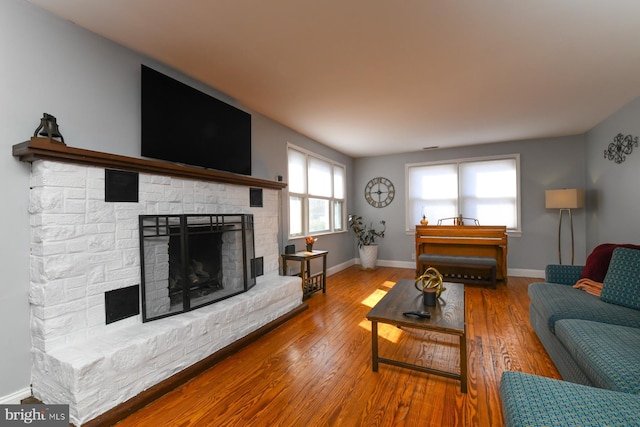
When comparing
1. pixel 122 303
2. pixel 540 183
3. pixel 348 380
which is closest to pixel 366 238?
pixel 540 183

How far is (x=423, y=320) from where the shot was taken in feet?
6.63

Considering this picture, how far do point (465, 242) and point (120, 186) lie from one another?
15.9 feet

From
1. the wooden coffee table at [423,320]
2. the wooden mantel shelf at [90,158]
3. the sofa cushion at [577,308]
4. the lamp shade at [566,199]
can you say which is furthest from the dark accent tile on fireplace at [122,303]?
the lamp shade at [566,199]

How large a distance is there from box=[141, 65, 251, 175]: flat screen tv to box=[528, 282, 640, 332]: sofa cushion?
122 inches

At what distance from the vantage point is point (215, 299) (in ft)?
8.58

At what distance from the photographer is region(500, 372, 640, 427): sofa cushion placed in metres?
1.04

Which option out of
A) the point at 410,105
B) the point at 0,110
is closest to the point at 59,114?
the point at 0,110

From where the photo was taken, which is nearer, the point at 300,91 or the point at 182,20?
the point at 182,20

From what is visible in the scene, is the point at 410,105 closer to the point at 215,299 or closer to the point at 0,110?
the point at 215,299

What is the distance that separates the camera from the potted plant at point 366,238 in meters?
5.98

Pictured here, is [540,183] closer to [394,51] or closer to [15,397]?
[394,51]

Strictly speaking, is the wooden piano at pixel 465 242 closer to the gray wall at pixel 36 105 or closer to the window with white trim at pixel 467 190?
the window with white trim at pixel 467 190

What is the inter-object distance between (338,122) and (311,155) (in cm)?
102

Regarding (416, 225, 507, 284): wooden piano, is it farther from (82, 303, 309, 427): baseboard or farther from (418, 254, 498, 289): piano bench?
(82, 303, 309, 427): baseboard
